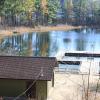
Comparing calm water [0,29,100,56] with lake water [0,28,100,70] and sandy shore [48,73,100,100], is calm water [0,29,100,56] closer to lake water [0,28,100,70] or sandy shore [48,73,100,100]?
lake water [0,28,100,70]

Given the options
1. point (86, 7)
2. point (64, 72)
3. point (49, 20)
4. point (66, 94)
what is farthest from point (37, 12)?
point (66, 94)

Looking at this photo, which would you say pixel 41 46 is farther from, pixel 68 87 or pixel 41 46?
pixel 68 87

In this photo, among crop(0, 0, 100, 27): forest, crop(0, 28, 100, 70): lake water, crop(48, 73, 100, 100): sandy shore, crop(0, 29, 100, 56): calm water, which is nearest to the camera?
crop(48, 73, 100, 100): sandy shore

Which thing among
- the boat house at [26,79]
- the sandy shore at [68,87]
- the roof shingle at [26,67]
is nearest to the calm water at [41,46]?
the sandy shore at [68,87]

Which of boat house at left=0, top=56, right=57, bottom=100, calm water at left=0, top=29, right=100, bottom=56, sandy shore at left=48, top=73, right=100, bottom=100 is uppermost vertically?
boat house at left=0, top=56, right=57, bottom=100

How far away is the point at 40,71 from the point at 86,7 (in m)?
87.5

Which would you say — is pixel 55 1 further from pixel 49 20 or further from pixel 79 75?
pixel 79 75

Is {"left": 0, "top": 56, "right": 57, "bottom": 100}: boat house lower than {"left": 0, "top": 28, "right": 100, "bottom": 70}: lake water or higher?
higher

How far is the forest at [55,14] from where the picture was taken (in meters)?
72.5

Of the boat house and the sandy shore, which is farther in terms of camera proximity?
the sandy shore

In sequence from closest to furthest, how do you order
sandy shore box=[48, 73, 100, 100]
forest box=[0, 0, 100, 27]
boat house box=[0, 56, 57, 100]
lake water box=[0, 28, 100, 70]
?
boat house box=[0, 56, 57, 100], sandy shore box=[48, 73, 100, 100], lake water box=[0, 28, 100, 70], forest box=[0, 0, 100, 27]

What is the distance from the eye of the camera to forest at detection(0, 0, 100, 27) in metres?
72.5

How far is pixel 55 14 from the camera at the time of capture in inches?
3383

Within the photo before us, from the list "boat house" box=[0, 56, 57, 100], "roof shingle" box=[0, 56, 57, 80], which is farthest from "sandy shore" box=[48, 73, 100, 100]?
"roof shingle" box=[0, 56, 57, 80]
